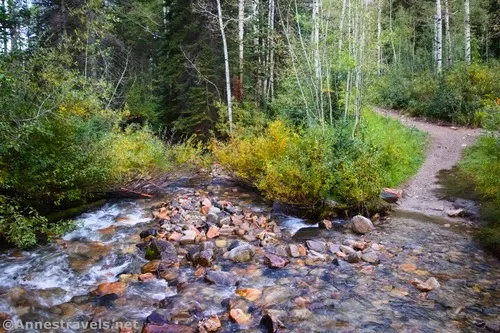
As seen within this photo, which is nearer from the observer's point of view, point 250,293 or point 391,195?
point 250,293

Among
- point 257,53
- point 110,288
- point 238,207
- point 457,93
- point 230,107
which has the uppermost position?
point 257,53

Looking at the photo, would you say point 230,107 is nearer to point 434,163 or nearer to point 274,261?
point 434,163

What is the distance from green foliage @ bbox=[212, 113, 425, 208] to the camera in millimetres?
7883

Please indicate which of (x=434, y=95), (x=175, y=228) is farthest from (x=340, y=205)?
(x=434, y=95)

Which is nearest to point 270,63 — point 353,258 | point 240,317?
point 353,258

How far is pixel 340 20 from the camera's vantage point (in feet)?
35.2

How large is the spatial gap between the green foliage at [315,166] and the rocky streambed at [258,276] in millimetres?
694

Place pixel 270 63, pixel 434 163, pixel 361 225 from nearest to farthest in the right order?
pixel 361 225 < pixel 434 163 < pixel 270 63

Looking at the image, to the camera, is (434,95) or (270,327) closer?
(270,327)

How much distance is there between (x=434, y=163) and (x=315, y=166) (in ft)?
20.2

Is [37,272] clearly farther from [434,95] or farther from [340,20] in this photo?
[434,95]

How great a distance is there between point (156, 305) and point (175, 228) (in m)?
2.72

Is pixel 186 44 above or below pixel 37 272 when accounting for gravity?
above

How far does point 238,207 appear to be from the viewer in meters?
8.91
